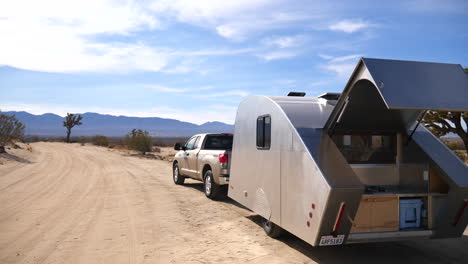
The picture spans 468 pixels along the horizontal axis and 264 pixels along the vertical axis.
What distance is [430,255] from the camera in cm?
656

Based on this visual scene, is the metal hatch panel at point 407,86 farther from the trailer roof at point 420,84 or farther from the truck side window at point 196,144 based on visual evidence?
the truck side window at point 196,144

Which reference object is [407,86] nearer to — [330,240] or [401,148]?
[330,240]

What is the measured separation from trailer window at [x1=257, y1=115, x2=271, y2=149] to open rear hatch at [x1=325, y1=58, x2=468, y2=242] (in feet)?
3.63

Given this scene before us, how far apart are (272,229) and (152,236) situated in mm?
2176

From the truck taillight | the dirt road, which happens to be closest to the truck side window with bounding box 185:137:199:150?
the dirt road

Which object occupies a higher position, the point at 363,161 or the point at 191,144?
the point at 191,144

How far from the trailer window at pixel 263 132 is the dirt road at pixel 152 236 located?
5.47 ft

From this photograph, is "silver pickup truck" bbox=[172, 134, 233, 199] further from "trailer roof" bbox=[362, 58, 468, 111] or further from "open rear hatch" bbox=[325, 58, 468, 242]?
"trailer roof" bbox=[362, 58, 468, 111]

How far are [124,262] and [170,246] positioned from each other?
101 cm

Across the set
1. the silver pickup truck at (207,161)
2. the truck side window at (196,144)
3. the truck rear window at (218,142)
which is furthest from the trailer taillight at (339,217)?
the truck side window at (196,144)

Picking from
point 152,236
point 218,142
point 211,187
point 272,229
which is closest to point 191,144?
point 218,142

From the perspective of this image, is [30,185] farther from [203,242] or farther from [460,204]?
[460,204]

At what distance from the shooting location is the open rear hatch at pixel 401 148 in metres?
4.99

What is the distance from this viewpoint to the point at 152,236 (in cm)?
763
